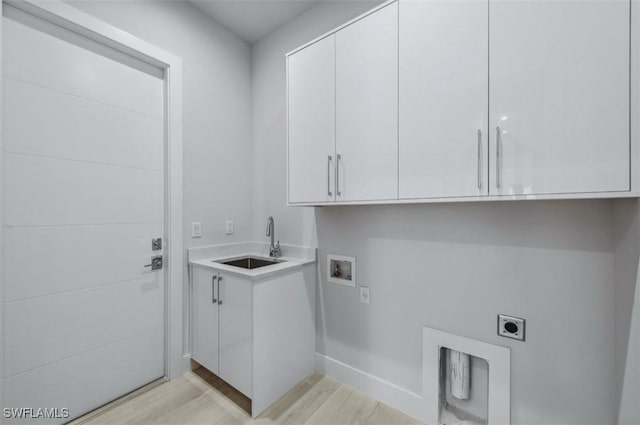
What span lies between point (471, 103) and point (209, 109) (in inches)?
76.3

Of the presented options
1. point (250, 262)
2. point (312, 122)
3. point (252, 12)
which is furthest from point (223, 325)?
point (252, 12)

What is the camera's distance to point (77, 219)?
61.8 inches

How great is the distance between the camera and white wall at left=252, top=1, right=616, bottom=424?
1.14 meters

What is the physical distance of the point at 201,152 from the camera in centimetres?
215

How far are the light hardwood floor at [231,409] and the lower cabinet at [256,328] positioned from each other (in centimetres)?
10

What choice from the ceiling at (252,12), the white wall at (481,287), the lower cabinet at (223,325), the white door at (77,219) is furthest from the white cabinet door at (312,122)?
the white door at (77,219)

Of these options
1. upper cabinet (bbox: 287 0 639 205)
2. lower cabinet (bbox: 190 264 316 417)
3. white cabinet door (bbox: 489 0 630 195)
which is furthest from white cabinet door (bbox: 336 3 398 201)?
lower cabinet (bbox: 190 264 316 417)

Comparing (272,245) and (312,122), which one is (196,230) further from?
(312,122)

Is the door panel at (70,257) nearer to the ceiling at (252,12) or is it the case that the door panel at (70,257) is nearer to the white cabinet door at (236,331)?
the white cabinet door at (236,331)

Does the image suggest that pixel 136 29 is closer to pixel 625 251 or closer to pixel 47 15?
pixel 47 15

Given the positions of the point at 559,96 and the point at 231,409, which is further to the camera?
the point at 231,409

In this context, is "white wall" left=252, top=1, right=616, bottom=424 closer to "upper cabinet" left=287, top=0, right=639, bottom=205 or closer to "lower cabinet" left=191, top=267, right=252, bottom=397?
"upper cabinet" left=287, top=0, right=639, bottom=205

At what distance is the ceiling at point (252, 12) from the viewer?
2.06m

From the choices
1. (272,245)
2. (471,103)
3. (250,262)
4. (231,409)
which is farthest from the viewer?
(250,262)
